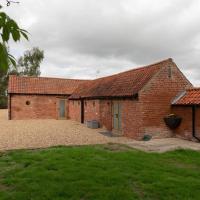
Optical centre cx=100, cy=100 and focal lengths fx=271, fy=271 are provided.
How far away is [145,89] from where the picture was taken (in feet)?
49.8

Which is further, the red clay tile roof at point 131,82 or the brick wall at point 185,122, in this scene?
the red clay tile roof at point 131,82

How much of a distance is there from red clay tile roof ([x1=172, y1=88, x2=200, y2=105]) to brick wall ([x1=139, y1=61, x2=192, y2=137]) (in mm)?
377

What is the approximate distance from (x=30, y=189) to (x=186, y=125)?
423 inches

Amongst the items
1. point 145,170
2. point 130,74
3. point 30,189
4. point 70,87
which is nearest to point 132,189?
point 145,170

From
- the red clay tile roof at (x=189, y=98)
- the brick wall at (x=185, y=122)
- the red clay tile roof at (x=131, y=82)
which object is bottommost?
the brick wall at (x=185, y=122)

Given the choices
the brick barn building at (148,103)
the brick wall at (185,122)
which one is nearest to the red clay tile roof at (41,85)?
the brick barn building at (148,103)

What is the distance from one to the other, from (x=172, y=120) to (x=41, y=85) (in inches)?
825

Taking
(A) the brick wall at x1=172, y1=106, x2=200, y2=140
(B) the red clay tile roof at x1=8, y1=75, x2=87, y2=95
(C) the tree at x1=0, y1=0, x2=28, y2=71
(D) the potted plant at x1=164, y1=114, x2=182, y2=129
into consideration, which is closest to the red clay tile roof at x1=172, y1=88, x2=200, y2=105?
(A) the brick wall at x1=172, y1=106, x2=200, y2=140

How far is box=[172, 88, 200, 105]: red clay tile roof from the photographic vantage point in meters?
14.3

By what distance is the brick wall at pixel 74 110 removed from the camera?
88.9 feet

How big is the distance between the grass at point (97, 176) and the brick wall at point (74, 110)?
1685 cm

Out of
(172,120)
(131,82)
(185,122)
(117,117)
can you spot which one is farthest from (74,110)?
(185,122)

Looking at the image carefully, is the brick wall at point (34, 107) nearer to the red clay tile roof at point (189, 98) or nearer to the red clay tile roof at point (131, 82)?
the red clay tile roof at point (131, 82)

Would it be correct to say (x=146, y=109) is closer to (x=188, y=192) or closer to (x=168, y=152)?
(x=168, y=152)
